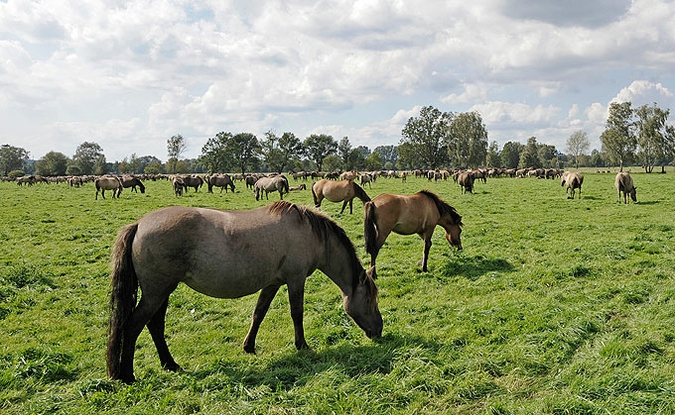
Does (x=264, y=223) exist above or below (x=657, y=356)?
above

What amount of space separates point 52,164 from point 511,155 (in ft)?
390

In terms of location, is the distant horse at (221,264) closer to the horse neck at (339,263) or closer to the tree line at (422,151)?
the horse neck at (339,263)

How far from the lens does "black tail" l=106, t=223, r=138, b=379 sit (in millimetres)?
4598

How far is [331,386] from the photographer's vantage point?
4.29m

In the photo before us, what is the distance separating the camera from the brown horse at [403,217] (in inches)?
368

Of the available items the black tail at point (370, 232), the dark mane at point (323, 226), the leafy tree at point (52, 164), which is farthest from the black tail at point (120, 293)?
the leafy tree at point (52, 164)

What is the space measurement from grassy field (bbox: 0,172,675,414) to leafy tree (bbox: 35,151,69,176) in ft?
348

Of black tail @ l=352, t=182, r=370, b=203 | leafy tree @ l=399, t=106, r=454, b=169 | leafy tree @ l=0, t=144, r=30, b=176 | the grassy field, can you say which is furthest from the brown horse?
leafy tree @ l=0, t=144, r=30, b=176

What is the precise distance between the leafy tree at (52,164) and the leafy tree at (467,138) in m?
93.1

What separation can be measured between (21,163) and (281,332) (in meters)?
138

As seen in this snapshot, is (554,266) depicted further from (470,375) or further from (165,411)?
(165,411)

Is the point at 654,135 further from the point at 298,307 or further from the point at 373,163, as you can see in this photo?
the point at 298,307

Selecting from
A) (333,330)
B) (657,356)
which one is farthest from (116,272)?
(657,356)

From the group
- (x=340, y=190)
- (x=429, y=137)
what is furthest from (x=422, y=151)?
(x=340, y=190)
